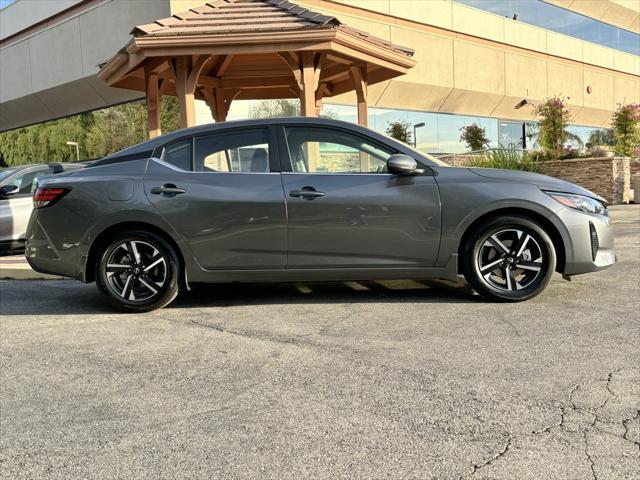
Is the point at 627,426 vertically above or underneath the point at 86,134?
underneath

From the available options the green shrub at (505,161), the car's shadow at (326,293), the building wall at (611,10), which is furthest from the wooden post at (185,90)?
the building wall at (611,10)

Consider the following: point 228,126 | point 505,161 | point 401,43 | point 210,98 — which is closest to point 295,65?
point 210,98

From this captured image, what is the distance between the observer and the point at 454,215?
5020 mm

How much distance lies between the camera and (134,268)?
516cm

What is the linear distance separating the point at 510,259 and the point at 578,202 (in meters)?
0.78

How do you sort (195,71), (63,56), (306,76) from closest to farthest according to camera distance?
(306,76)
(195,71)
(63,56)

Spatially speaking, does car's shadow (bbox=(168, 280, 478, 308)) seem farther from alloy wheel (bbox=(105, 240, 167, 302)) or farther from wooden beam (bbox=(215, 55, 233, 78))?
wooden beam (bbox=(215, 55, 233, 78))

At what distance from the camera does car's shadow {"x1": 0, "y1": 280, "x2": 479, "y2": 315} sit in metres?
5.46

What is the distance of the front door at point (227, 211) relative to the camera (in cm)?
503

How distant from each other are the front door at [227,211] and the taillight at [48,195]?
781 mm

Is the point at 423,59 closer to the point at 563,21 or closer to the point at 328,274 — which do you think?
the point at 563,21

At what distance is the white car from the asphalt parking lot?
4.73 m

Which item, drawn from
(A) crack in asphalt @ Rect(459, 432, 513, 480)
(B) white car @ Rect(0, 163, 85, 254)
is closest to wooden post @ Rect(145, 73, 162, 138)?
A: (B) white car @ Rect(0, 163, 85, 254)

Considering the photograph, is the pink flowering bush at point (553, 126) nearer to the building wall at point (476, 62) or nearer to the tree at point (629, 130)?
the building wall at point (476, 62)
